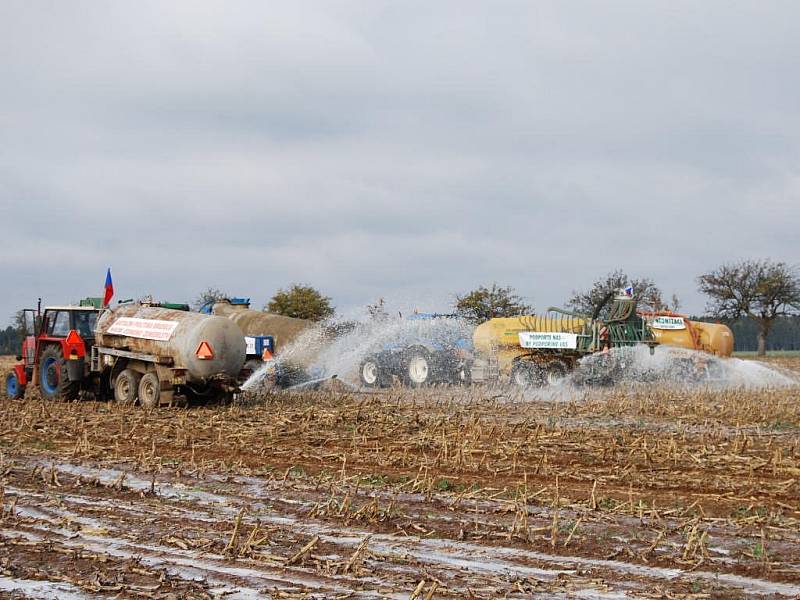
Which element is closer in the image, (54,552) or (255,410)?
(54,552)

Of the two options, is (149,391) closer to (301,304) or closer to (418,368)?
(418,368)

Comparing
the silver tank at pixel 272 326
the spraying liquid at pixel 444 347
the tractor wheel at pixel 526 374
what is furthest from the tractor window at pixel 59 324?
the tractor wheel at pixel 526 374

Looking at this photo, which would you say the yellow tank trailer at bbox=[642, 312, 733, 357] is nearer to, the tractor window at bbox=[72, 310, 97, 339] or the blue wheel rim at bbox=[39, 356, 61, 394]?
the tractor window at bbox=[72, 310, 97, 339]

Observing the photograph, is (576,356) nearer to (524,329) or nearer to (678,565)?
(524,329)

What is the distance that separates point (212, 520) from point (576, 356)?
17882mm

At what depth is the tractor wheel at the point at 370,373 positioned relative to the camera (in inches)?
989

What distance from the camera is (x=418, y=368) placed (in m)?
25.1

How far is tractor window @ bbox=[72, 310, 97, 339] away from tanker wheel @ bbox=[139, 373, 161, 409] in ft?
7.89

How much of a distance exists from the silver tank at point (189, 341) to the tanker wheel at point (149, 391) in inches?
19.1

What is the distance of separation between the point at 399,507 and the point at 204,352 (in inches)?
390

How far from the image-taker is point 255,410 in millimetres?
16859

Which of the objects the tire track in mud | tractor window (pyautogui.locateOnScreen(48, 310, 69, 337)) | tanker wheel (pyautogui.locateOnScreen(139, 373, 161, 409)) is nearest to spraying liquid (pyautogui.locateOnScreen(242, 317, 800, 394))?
tractor window (pyautogui.locateOnScreen(48, 310, 69, 337))

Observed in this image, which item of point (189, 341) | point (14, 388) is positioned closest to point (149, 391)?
point (189, 341)

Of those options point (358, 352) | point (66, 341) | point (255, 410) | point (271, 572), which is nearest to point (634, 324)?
point (358, 352)
